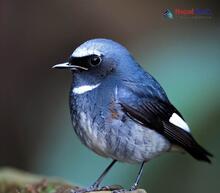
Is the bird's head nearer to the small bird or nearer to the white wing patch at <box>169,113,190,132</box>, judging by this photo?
the small bird

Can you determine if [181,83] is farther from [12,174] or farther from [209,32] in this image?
[12,174]

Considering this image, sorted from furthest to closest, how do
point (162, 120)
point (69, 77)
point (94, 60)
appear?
point (69, 77)
point (162, 120)
point (94, 60)

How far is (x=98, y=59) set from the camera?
2.79m

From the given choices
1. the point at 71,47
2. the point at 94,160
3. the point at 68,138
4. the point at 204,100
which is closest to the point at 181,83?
the point at 204,100

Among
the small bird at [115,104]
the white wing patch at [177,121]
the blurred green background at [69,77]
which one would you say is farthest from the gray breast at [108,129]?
the blurred green background at [69,77]

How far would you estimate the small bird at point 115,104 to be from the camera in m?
2.80

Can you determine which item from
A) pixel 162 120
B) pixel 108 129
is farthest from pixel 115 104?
pixel 162 120

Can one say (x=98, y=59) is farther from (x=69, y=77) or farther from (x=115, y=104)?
(x=69, y=77)

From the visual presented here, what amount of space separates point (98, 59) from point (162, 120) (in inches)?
16.1

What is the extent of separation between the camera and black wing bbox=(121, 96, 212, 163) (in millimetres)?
2875

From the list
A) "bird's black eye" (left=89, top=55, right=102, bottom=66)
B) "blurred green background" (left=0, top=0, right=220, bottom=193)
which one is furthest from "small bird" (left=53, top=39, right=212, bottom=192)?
"blurred green background" (left=0, top=0, right=220, bottom=193)

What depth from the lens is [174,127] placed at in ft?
9.69

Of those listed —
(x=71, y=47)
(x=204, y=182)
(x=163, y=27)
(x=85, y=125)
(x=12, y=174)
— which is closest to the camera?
(x=85, y=125)

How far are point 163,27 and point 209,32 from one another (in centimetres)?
40
